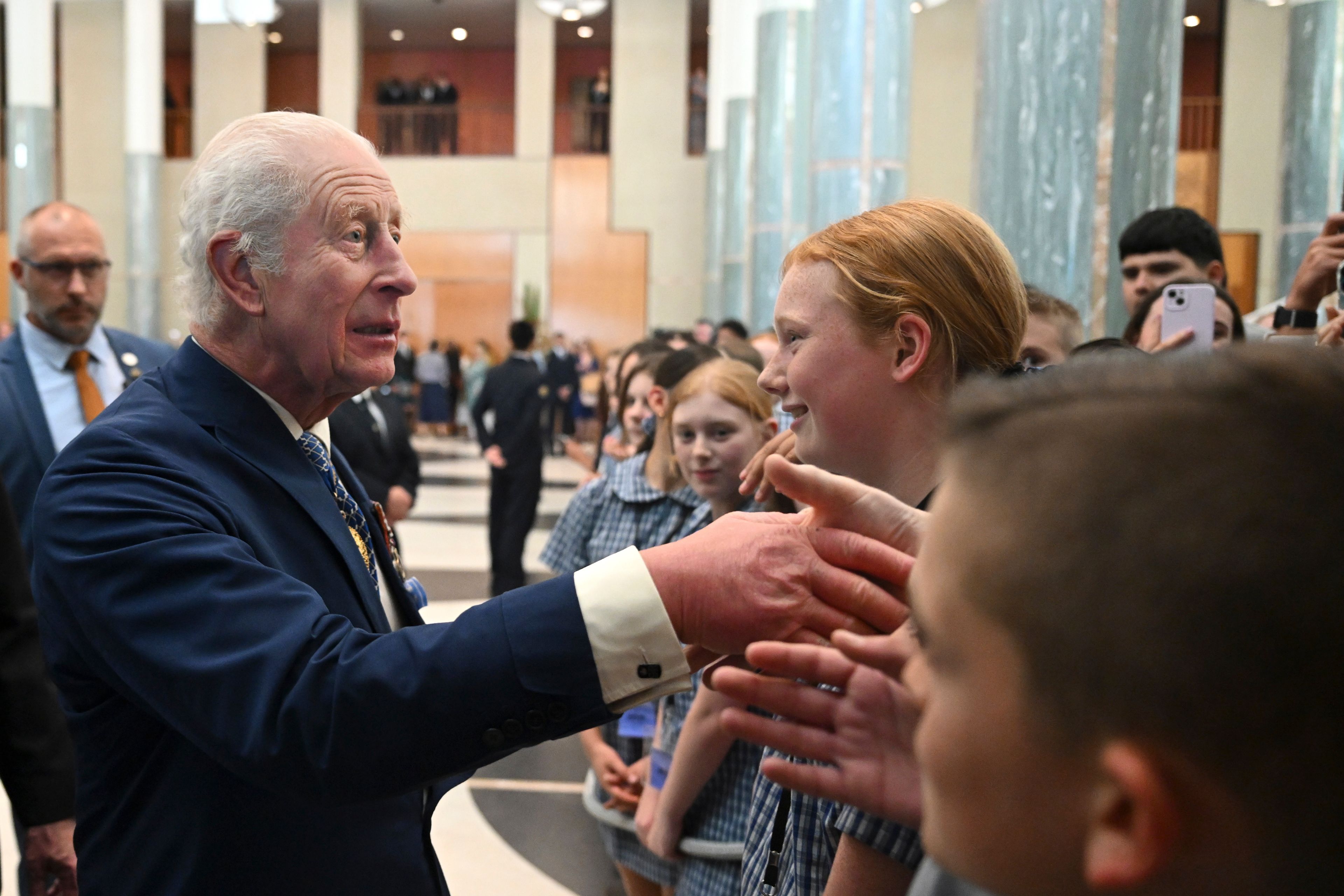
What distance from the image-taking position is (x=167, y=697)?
1316 mm

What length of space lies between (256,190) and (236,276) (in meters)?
0.13

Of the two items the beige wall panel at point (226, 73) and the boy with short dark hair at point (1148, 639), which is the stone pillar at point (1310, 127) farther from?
the beige wall panel at point (226, 73)

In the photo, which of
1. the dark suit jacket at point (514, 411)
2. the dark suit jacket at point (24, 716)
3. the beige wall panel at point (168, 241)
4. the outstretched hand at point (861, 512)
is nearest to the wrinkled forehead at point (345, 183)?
the outstretched hand at point (861, 512)

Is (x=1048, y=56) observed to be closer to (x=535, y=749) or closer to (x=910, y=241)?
(x=910, y=241)

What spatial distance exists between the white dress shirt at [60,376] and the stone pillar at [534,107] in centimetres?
2094

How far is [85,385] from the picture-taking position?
3791mm

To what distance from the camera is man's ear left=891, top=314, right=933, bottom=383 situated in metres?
1.58

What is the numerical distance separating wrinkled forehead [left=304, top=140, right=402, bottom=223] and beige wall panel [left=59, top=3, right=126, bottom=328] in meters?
24.9

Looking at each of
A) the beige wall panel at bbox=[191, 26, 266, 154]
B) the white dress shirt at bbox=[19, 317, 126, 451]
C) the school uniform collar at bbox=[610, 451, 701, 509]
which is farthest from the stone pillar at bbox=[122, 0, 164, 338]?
the school uniform collar at bbox=[610, 451, 701, 509]

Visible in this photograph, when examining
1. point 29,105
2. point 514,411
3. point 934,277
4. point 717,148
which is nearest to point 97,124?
point 29,105

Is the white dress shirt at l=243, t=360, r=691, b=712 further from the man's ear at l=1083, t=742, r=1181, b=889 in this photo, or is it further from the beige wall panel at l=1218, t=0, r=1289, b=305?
the beige wall panel at l=1218, t=0, r=1289, b=305

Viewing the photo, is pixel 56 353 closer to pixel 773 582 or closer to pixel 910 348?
pixel 910 348

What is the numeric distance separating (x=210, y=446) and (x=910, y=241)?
3.17 feet

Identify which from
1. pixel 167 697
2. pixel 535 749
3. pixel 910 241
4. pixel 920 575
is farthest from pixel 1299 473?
pixel 535 749
